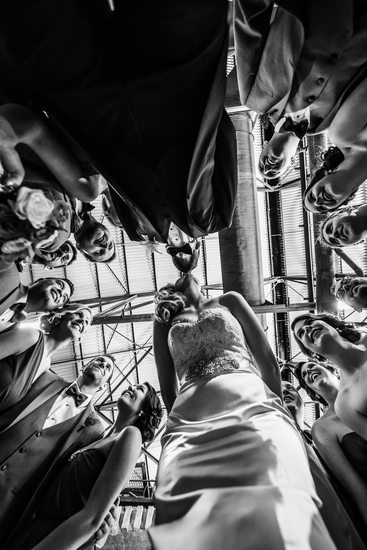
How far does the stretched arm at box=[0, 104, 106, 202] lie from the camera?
202 centimetres

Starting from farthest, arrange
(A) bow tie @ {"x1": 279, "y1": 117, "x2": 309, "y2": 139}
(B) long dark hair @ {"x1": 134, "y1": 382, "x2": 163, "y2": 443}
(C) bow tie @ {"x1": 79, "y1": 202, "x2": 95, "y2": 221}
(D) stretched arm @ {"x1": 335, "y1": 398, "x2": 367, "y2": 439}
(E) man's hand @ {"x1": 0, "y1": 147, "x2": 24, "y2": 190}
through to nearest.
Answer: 1. (B) long dark hair @ {"x1": 134, "y1": 382, "x2": 163, "y2": 443}
2. (C) bow tie @ {"x1": 79, "y1": 202, "x2": 95, "y2": 221}
3. (D) stretched arm @ {"x1": 335, "y1": 398, "x2": 367, "y2": 439}
4. (A) bow tie @ {"x1": 279, "y1": 117, "x2": 309, "y2": 139}
5. (E) man's hand @ {"x1": 0, "y1": 147, "x2": 24, "y2": 190}

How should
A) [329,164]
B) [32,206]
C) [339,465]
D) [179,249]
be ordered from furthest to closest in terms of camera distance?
[179,249]
[329,164]
[339,465]
[32,206]

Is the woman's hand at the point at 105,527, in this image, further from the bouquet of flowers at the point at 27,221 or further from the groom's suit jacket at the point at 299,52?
the groom's suit jacket at the point at 299,52

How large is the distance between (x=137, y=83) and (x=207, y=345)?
2410 millimetres

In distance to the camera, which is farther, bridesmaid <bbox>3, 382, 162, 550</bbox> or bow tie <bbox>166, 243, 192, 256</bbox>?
bow tie <bbox>166, 243, 192, 256</bbox>

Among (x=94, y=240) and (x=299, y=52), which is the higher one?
(x=299, y=52)

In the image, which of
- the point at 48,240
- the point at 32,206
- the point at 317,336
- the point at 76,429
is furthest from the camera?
the point at 317,336

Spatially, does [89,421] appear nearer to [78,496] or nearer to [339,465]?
[78,496]

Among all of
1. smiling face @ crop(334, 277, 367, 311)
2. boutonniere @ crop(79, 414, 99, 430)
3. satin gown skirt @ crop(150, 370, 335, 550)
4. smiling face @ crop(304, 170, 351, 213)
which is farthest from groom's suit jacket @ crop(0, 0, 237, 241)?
boutonniere @ crop(79, 414, 99, 430)

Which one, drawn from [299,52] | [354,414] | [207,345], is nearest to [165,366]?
[207,345]

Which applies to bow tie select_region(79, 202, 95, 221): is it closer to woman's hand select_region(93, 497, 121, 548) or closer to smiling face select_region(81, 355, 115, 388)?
smiling face select_region(81, 355, 115, 388)

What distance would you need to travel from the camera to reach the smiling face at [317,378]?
395 cm

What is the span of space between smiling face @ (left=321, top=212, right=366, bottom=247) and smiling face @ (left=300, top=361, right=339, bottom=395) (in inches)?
60.1

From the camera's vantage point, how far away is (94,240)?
3.25m
